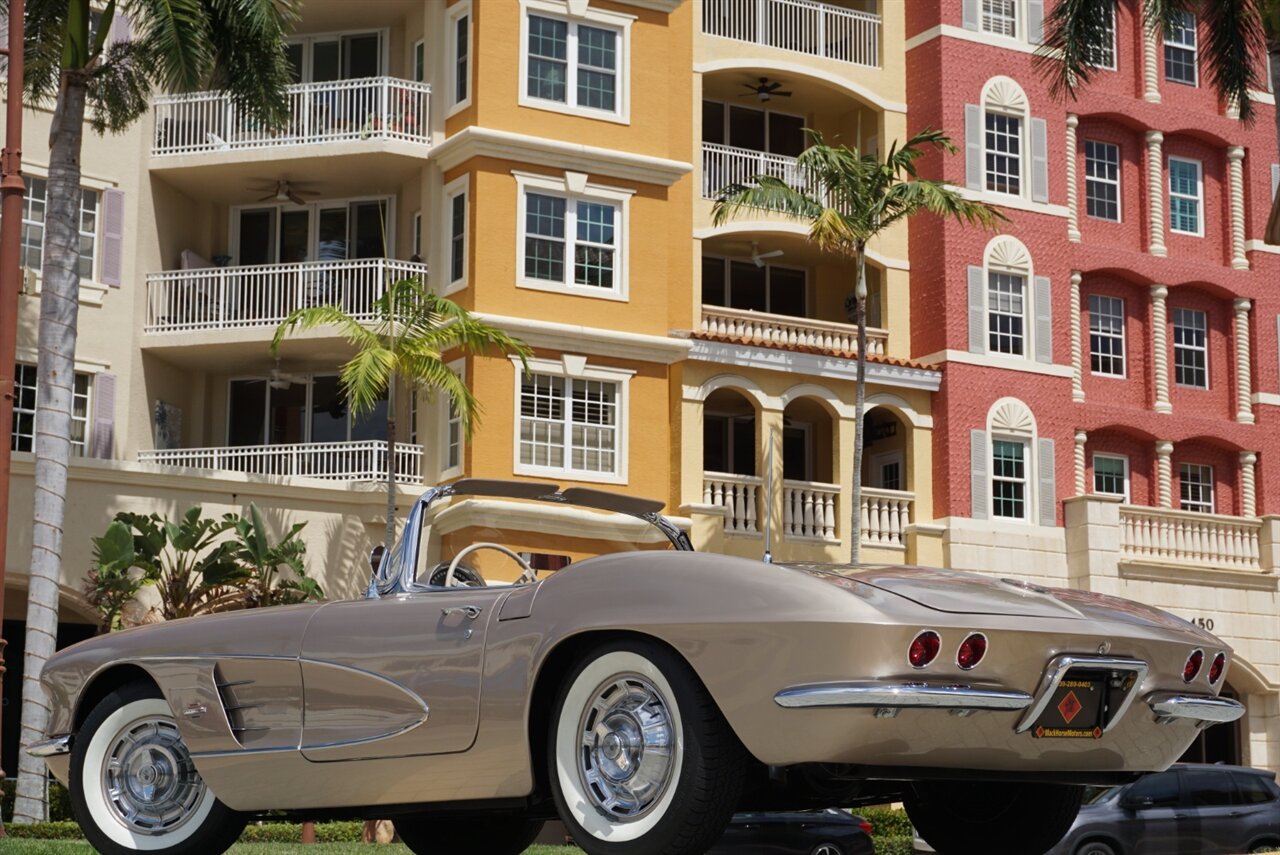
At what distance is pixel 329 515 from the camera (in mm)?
31094

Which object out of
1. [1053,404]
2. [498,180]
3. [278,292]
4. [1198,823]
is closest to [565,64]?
[498,180]

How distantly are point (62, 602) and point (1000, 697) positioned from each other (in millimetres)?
24427

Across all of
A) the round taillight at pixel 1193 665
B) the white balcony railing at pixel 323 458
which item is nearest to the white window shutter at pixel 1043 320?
the white balcony railing at pixel 323 458

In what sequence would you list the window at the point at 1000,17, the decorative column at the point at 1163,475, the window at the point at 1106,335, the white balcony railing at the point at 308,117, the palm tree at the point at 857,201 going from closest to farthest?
the palm tree at the point at 857,201 < the white balcony railing at the point at 308,117 < the window at the point at 1000,17 < the decorative column at the point at 1163,475 < the window at the point at 1106,335

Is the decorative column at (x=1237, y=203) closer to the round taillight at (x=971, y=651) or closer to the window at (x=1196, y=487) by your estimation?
the window at (x=1196, y=487)

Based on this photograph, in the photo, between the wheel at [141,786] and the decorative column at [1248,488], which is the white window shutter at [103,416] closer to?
the decorative column at [1248,488]

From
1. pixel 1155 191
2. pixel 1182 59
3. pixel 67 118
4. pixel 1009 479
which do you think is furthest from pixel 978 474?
pixel 67 118

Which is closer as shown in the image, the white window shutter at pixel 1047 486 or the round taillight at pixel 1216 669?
the round taillight at pixel 1216 669

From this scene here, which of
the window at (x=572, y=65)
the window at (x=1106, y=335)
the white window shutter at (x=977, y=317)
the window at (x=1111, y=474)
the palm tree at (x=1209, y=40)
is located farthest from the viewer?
the window at (x=1106, y=335)

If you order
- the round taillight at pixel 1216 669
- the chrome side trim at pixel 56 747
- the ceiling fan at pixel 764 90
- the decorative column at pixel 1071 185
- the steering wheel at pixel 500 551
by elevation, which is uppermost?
the ceiling fan at pixel 764 90

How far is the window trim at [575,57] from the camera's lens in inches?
1291

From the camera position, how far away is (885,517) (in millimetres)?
35000

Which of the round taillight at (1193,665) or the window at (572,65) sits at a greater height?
the window at (572,65)

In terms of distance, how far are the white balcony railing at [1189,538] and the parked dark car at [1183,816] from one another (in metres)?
14.9
